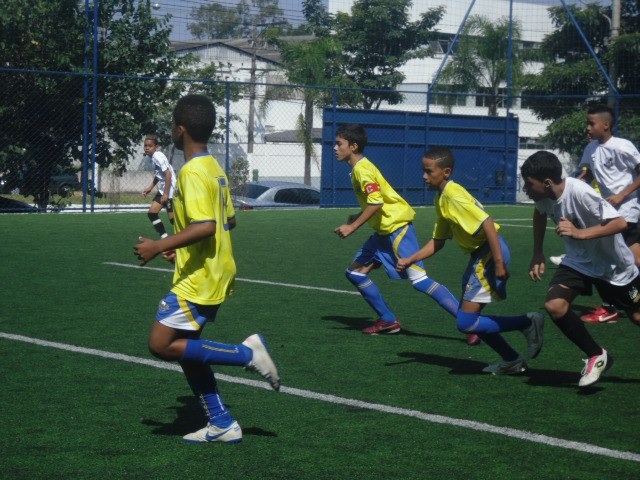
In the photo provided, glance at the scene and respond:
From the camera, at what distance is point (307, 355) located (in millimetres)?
7637

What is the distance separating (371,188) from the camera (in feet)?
28.6

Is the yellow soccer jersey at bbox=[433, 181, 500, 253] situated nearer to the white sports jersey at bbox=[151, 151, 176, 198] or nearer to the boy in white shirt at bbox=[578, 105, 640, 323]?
the boy in white shirt at bbox=[578, 105, 640, 323]

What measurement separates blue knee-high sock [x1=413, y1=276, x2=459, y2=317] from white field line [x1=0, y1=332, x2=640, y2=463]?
2.20 metres

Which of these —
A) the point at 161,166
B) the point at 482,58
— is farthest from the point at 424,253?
the point at 482,58

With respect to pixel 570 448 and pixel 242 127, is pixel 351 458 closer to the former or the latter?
pixel 570 448

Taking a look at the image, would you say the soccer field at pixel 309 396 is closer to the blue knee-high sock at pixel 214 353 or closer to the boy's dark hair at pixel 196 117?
the blue knee-high sock at pixel 214 353

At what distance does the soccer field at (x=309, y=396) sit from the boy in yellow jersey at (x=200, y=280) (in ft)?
1.03

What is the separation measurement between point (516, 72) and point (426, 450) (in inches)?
1565

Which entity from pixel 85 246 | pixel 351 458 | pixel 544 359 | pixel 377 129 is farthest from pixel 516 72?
pixel 351 458

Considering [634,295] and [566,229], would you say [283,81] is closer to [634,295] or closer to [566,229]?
[634,295]

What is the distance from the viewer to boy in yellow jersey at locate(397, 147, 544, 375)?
685cm

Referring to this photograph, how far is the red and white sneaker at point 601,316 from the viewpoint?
9505mm

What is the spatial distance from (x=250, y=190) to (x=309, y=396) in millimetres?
20541

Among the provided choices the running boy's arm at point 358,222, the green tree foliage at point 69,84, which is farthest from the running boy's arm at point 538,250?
→ the green tree foliage at point 69,84
